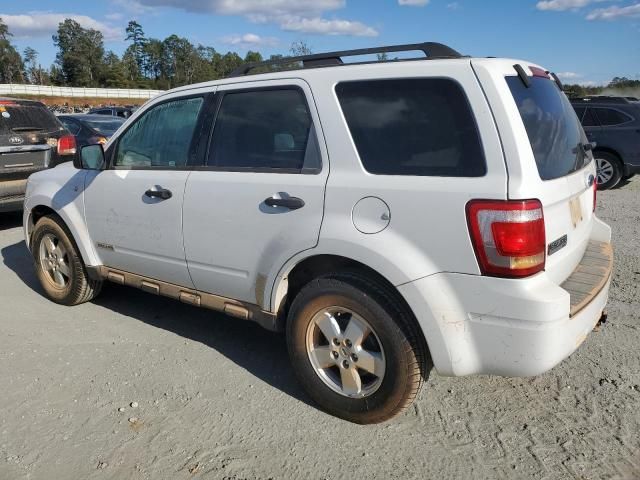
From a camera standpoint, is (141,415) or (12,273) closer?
(141,415)

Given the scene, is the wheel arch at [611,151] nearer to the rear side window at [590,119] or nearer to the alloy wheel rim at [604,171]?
the alloy wheel rim at [604,171]

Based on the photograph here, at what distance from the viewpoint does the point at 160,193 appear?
3.57m

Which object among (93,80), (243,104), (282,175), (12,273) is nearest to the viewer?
(282,175)

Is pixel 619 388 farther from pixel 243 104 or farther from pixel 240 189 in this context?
pixel 243 104

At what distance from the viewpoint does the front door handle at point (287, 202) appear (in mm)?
2910

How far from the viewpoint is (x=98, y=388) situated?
337 centimetres

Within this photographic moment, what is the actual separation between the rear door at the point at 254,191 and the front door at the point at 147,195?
0.16m

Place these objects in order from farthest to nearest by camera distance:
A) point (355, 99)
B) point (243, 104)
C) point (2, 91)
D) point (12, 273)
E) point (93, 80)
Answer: point (93, 80) < point (2, 91) < point (12, 273) < point (243, 104) < point (355, 99)

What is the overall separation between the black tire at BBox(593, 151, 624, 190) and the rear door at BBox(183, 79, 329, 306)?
30.1ft

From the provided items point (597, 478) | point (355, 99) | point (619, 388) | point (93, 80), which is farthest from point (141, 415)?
point (93, 80)

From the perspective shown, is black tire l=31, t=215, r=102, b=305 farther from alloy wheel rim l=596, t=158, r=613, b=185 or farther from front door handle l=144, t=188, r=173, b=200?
alloy wheel rim l=596, t=158, r=613, b=185

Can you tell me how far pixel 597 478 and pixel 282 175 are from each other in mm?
2172

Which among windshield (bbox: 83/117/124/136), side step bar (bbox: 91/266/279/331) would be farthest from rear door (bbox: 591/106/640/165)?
windshield (bbox: 83/117/124/136)

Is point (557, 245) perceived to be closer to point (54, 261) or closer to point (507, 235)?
point (507, 235)
